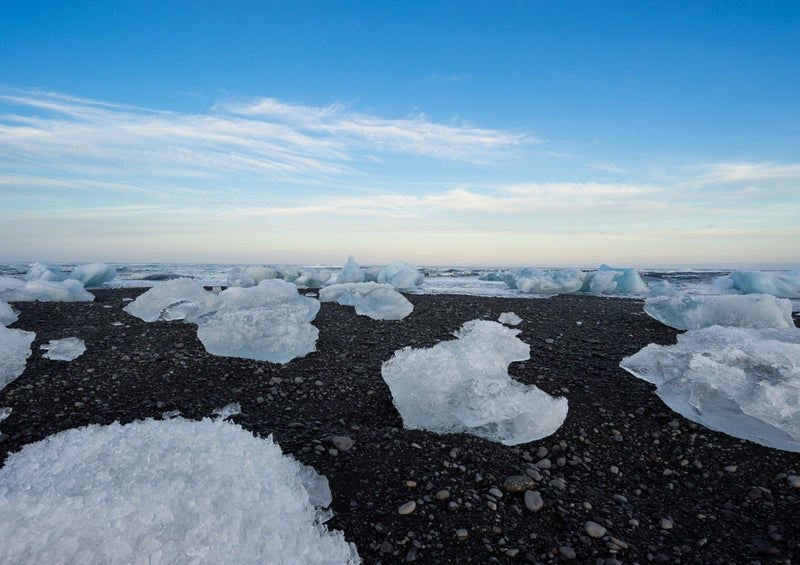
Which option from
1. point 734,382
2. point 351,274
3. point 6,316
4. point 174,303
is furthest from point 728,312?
point 351,274

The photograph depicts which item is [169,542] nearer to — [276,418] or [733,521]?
[276,418]

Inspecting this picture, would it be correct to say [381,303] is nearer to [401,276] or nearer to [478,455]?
[478,455]

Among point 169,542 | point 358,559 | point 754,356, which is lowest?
point 358,559

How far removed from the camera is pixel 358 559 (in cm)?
155

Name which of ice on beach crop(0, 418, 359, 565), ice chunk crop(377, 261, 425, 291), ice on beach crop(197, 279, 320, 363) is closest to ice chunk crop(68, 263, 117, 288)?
ice chunk crop(377, 261, 425, 291)

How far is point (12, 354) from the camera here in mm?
3174

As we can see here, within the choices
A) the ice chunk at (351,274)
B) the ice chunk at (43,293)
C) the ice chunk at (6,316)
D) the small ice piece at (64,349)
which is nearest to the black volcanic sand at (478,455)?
the small ice piece at (64,349)

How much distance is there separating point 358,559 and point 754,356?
2.79 m

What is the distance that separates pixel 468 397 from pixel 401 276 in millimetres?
8599

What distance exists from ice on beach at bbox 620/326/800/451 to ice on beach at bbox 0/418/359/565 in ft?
7.32

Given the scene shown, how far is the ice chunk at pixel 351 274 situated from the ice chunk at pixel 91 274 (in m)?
5.83

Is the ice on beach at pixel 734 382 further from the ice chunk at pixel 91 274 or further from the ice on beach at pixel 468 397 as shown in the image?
the ice chunk at pixel 91 274

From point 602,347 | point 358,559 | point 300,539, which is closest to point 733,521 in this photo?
point 358,559

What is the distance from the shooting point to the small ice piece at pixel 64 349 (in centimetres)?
350
